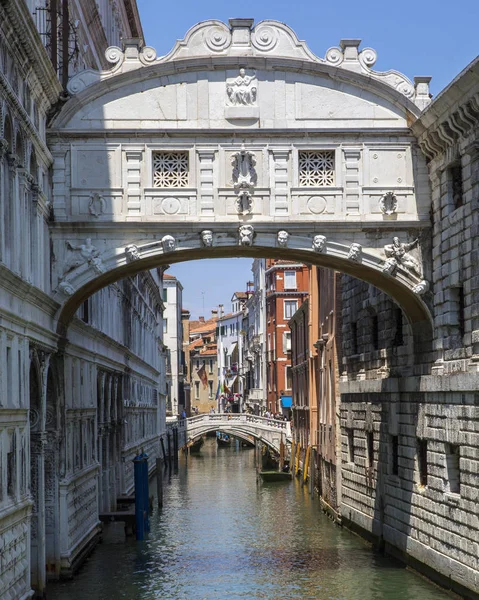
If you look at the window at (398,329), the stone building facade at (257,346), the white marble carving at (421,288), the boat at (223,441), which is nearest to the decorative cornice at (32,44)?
the white marble carving at (421,288)

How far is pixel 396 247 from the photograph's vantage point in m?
19.9

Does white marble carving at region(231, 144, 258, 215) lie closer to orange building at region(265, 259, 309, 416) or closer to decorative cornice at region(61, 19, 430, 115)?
decorative cornice at region(61, 19, 430, 115)

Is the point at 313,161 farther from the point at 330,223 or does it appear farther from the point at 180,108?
the point at 180,108

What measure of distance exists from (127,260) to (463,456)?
6.40 m

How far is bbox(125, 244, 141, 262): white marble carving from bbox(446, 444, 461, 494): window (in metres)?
6.05

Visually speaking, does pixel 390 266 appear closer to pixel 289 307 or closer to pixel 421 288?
pixel 421 288

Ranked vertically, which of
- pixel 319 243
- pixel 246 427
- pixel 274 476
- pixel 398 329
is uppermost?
pixel 319 243

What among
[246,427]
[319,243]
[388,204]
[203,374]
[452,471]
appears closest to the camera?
[452,471]

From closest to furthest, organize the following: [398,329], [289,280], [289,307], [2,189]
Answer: [2,189] → [398,329] → [289,307] → [289,280]

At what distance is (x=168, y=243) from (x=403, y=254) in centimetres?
401

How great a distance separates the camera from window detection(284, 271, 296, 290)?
71.4 m

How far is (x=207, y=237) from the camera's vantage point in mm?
19703

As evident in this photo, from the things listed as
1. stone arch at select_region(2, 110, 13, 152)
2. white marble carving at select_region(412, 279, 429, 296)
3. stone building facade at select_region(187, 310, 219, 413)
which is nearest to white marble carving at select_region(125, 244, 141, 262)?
stone arch at select_region(2, 110, 13, 152)

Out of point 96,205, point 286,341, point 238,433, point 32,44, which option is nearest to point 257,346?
point 286,341
